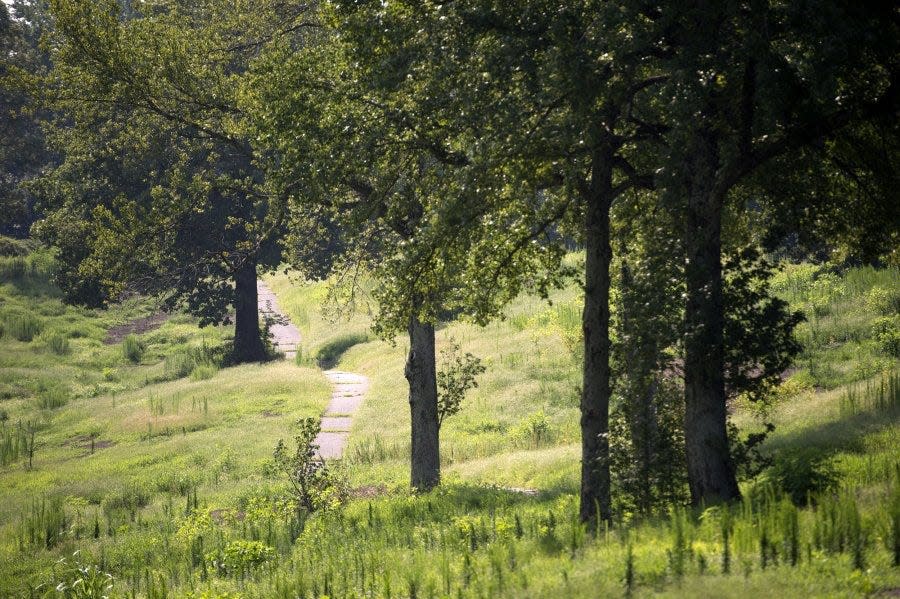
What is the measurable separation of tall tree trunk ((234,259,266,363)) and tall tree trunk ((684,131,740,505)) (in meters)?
32.2

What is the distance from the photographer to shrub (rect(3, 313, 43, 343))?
47.2m

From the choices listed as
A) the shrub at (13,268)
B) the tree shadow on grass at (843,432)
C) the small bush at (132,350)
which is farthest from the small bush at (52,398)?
the tree shadow on grass at (843,432)

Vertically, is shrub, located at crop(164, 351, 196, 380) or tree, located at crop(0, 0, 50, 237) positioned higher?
tree, located at crop(0, 0, 50, 237)

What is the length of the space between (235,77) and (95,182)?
57.3ft

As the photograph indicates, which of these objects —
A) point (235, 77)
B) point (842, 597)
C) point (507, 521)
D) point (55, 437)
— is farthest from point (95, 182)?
point (842, 597)

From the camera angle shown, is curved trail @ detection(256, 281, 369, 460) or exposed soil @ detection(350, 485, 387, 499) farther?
curved trail @ detection(256, 281, 369, 460)

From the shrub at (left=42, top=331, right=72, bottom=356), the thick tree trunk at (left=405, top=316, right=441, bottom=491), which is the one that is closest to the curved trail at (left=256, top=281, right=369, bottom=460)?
the thick tree trunk at (left=405, top=316, right=441, bottom=491)

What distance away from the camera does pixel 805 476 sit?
31.4ft

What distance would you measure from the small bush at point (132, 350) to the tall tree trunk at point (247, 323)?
7.85 metres

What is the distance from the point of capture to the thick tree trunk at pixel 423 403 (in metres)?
17.3

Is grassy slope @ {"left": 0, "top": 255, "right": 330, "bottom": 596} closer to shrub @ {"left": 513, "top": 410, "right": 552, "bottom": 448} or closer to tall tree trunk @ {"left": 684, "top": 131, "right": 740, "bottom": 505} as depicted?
shrub @ {"left": 513, "top": 410, "right": 552, "bottom": 448}

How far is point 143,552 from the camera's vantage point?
47.3 ft

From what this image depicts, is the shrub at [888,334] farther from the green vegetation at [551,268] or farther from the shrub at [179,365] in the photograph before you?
→ the shrub at [179,365]

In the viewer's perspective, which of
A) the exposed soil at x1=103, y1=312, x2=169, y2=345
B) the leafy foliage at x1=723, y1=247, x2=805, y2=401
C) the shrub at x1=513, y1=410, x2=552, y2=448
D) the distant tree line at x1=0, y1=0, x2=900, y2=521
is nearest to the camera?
the distant tree line at x1=0, y1=0, x2=900, y2=521
